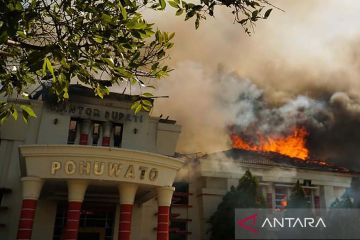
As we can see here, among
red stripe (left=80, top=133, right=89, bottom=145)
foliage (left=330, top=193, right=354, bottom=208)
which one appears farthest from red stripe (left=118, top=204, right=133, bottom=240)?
foliage (left=330, top=193, right=354, bottom=208)

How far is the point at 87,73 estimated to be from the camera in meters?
5.80

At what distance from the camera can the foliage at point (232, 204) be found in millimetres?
24484

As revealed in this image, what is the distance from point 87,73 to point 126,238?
40.9ft

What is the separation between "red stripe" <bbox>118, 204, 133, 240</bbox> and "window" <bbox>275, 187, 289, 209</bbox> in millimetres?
15794

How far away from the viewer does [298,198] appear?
2702 cm

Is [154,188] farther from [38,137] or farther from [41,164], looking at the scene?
[38,137]

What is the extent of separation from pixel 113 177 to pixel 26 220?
13.9ft

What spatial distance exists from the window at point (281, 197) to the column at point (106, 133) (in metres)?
14.7

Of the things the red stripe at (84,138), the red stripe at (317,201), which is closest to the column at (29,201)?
the red stripe at (84,138)

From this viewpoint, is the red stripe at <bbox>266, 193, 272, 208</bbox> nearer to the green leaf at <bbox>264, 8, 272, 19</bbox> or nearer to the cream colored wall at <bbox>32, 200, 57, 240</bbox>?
the cream colored wall at <bbox>32, 200, 57, 240</bbox>

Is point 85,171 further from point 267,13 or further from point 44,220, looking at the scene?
point 267,13

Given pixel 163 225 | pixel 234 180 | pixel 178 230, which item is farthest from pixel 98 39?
pixel 234 180

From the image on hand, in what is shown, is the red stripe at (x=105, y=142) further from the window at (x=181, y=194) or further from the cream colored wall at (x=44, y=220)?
the window at (x=181, y=194)

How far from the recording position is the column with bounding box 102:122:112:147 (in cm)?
2314
